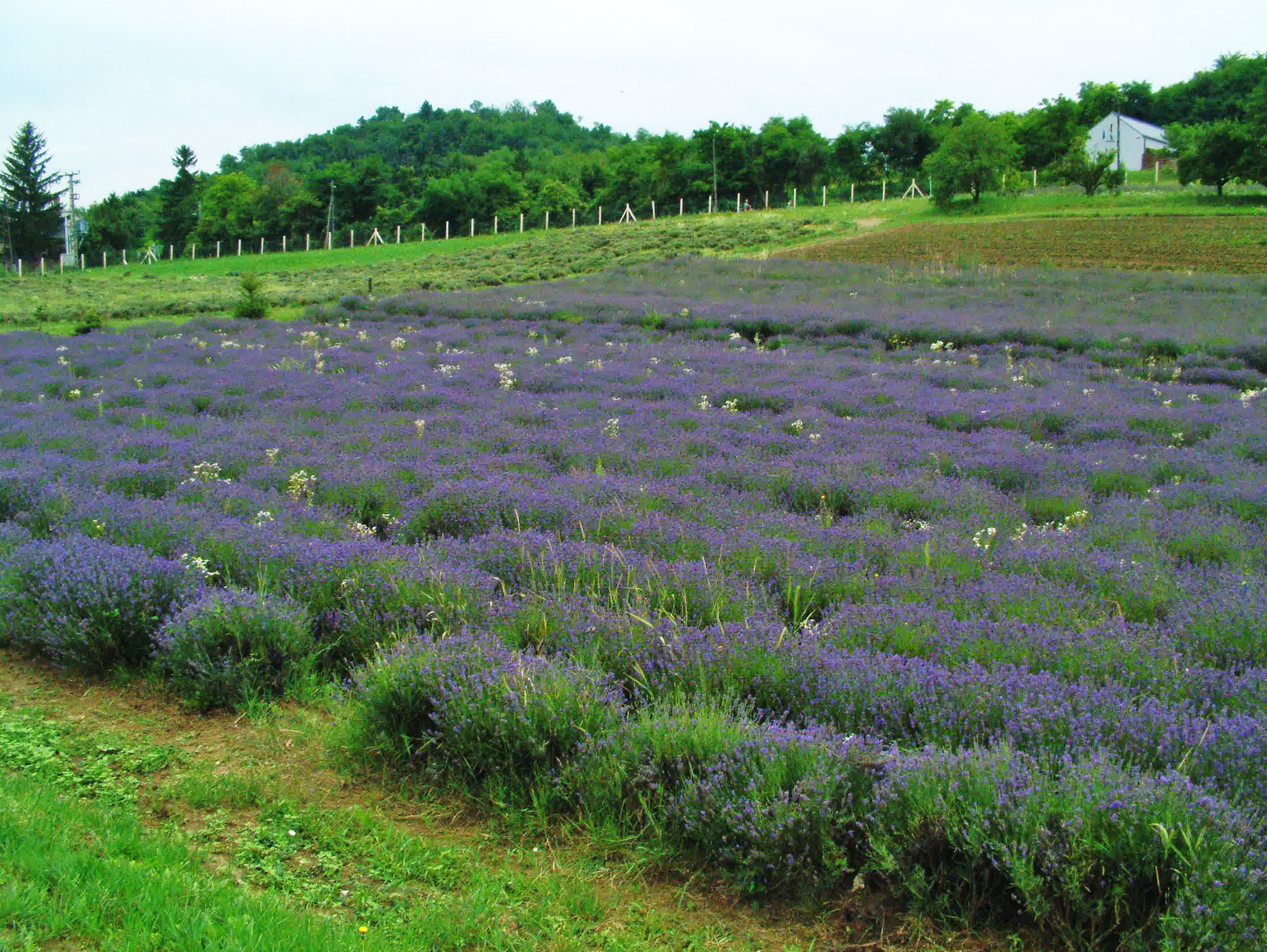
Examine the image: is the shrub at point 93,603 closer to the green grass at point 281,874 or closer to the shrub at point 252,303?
the green grass at point 281,874

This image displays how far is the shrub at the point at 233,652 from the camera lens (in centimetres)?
500

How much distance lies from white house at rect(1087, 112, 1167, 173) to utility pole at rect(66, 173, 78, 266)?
317 feet

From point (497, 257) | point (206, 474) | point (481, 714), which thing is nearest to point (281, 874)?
point (481, 714)

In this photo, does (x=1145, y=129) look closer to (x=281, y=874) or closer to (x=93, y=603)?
(x=93, y=603)

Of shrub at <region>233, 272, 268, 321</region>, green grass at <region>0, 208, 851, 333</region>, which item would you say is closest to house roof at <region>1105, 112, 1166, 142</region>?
green grass at <region>0, 208, 851, 333</region>

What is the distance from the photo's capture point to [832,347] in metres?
19.2

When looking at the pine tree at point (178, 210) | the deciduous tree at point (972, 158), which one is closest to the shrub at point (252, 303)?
the deciduous tree at point (972, 158)

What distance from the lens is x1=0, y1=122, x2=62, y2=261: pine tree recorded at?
284ft

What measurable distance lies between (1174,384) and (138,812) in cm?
1502

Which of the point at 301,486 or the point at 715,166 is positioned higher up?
the point at 715,166

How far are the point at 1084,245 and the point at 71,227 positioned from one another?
94.3 meters

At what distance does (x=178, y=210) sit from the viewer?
304 feet

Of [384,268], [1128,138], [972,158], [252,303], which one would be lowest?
[252,303]

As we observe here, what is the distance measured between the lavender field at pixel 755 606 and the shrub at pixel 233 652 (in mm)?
26
